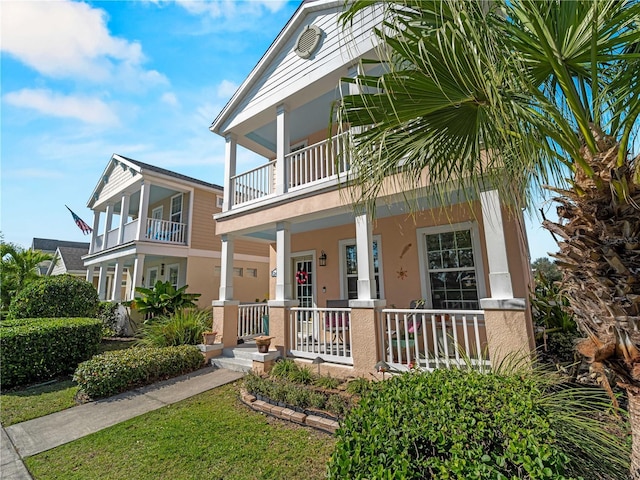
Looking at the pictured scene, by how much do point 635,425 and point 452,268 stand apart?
17.4ft

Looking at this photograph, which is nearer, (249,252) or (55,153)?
(55,153)

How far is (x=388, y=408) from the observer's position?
2352 mm

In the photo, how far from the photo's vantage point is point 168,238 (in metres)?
14.4

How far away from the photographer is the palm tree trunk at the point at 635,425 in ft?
7.27

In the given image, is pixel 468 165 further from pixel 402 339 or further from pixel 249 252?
pixel 249 252

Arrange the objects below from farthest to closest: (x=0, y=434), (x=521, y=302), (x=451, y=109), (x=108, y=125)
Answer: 1. (x=108, y=125)
2. (x=0, y=434)
3. (x=521, y=302)
4. (x=451, y=109)

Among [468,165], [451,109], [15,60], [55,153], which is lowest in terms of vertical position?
[468,165]

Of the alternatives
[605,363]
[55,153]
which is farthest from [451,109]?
[55,153]

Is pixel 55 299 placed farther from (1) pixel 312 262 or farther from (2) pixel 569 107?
(2) pixel 569 107

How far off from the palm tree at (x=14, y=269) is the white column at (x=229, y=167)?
12.4m

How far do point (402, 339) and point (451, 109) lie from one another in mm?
4732

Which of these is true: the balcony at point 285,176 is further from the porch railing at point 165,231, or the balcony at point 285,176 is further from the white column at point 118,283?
the white column at point 118,283

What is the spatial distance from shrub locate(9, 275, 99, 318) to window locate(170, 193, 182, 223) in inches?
206

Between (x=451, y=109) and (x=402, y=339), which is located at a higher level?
(x=451, y=109)
